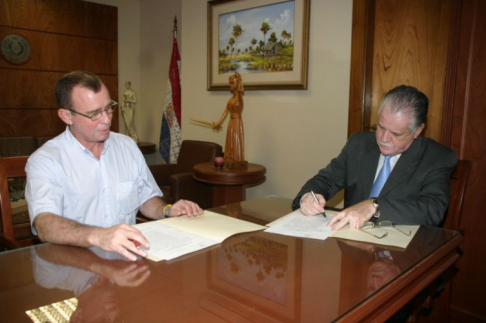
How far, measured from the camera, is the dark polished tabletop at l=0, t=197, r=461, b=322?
36.4 inches

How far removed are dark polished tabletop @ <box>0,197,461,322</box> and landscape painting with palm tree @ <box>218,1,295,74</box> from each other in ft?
8.23

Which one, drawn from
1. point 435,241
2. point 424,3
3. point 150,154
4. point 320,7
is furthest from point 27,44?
point 435,241

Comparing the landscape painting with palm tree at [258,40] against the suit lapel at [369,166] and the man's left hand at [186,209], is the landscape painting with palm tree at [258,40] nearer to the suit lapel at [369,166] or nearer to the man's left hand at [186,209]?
the suit lapel at [369,166]

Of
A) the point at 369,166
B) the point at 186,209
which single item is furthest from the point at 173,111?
the point at 186,209

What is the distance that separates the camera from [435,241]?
1.46 meters

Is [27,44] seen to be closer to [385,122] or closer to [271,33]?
[271,33]

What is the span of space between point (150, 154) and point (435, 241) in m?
4.86

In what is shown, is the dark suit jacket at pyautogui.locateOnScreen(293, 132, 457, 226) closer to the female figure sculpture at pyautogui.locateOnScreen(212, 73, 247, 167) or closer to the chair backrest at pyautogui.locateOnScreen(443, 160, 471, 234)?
the chair backrest at pyautogui.locateOnScreen(443, 160, 471, 234)

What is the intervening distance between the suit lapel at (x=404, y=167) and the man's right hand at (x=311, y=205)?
0.38 meters

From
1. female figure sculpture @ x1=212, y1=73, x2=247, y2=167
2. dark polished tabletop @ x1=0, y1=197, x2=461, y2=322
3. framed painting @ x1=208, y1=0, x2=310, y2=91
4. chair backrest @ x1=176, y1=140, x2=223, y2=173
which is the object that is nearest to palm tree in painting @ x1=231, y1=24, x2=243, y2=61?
framed painting @ x1=208, y1=0, x2=310, y2=91

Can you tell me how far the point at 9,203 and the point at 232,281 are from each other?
1108 mm

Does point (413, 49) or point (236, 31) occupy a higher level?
point (236, 31)

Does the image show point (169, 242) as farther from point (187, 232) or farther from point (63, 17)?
point (63, 17)

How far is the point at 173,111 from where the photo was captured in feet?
16.4
